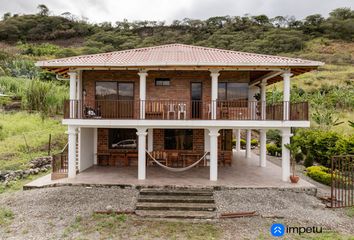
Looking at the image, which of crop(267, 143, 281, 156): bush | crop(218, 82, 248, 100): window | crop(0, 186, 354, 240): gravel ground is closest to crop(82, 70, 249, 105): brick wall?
crop(218, 82, 248, 100): window

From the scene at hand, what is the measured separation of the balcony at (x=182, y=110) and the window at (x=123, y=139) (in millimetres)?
1222

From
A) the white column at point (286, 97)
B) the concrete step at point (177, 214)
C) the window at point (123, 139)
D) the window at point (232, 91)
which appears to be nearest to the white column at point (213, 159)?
the concrete step at point (177, 214)

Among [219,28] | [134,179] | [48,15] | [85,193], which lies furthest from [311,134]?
[48,15]

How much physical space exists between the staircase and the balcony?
3467mm

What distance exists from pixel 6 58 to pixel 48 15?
1740 inches

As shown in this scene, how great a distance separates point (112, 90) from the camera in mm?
14516

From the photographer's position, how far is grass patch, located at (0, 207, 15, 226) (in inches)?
333

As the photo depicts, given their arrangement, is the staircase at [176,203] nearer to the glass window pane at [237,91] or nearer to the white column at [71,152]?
the white column at [71,152]

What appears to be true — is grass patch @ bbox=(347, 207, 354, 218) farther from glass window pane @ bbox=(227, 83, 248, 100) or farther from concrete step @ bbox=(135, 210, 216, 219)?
glass window pane @ bbox=(227, 83, 248, 100)

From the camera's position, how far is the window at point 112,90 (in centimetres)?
1452

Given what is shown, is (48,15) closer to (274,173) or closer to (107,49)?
(107,49)

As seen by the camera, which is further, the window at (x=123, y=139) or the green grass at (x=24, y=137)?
the green grass at (x=24, y=137)

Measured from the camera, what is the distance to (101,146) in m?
14.9

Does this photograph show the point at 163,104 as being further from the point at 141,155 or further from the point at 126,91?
the point at 141,155
